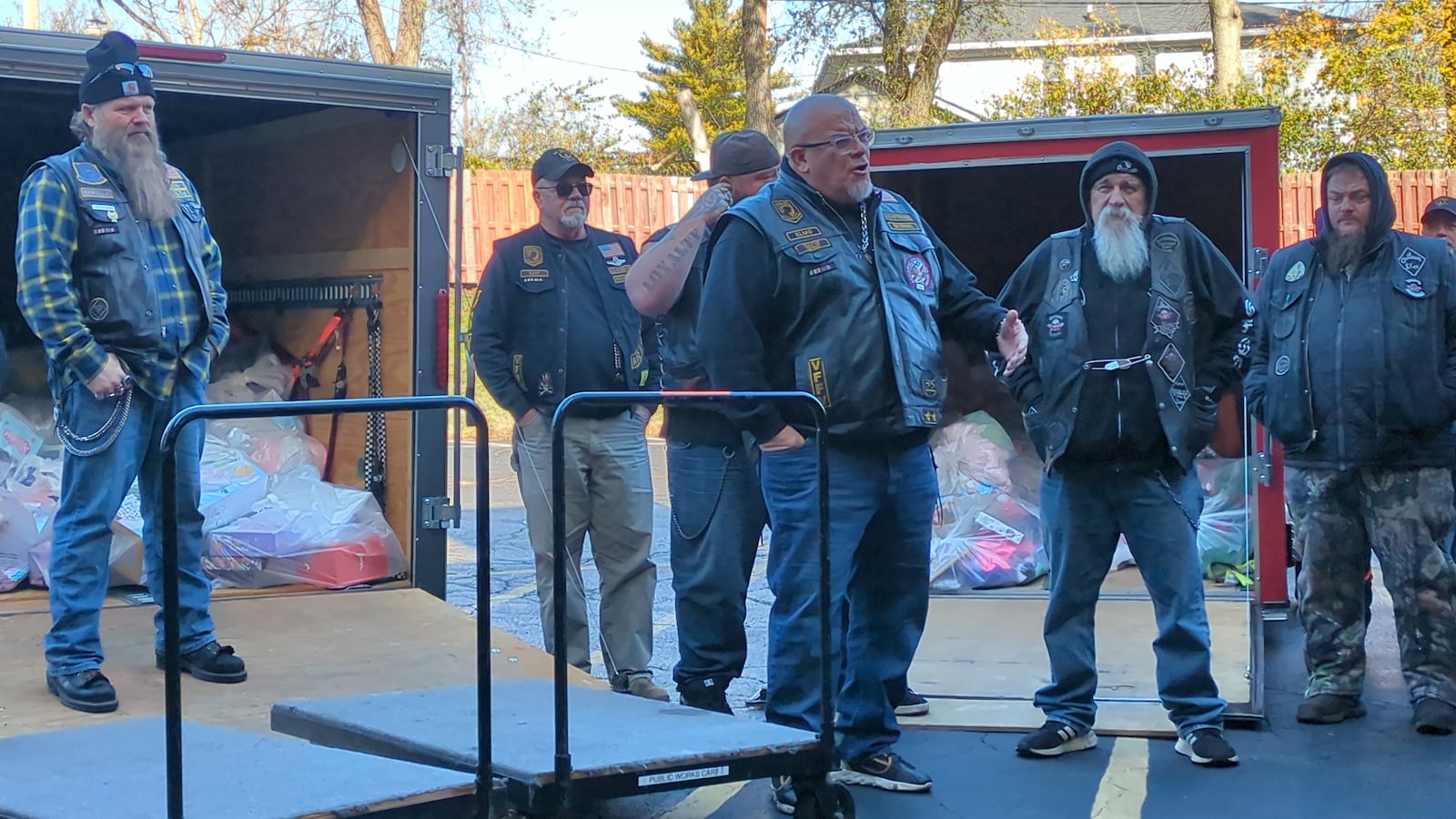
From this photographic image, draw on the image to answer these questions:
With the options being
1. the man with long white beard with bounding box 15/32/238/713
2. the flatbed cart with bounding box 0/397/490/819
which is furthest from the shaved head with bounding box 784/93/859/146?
the man with long white beard with bounding box 15/32/238/713

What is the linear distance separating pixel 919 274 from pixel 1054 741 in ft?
5.45

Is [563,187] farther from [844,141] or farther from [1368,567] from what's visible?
[1368,567]

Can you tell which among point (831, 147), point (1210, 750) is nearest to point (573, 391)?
point (831, 147)

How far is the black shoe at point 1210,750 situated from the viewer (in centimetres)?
484

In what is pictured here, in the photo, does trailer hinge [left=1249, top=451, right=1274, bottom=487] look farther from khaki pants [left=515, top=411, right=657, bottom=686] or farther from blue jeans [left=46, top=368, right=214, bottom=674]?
blue jeans [left=46, top=368, right=214, bottom=674]

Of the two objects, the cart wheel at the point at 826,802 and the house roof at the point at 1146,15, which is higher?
the house roof at the point at 1146,15

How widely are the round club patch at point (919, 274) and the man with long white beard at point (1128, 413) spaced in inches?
29.7

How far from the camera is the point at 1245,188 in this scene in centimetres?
619

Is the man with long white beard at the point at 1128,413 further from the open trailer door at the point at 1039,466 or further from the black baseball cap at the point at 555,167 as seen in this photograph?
the black baseball cap at the point at 555,167

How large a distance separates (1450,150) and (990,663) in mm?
16814

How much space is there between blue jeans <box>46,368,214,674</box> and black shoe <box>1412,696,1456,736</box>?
416cm

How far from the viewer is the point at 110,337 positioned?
4.75 m

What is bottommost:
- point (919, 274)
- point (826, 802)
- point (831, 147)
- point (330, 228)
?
point (826, 802)

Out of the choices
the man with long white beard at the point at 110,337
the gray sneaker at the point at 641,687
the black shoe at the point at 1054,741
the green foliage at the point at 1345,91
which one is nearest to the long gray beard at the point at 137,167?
the man with long white beard at the point at 110,337
